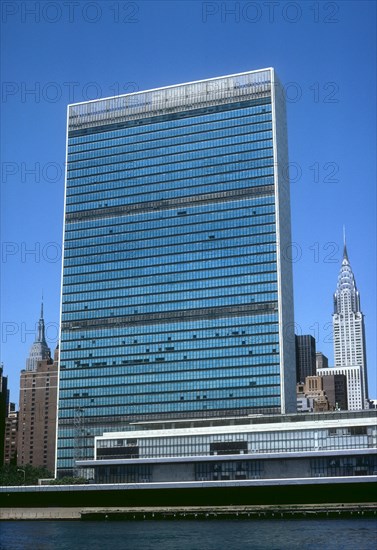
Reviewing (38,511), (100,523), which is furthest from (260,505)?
(38,511)

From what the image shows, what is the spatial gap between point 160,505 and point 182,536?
60.1 meters

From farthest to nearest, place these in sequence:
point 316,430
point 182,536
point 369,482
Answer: point 316,430, point 369,482, point 182,536

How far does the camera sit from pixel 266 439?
18888cm

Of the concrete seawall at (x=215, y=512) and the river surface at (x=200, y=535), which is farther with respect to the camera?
the concrete seawall at (x=215, y=512)

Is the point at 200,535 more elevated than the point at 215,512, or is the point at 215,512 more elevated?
Answer: the point at 215,512

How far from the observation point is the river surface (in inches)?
4355

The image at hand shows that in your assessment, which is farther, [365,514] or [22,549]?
[365,514]

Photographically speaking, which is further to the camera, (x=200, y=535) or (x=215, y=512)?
(x=215, y=512)

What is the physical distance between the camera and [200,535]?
416 feet

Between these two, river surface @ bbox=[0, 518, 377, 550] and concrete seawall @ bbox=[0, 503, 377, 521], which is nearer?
river surface @ bbox=[0, 518, 377, 550]

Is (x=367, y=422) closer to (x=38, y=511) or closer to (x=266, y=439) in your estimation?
(x=266, y=439)

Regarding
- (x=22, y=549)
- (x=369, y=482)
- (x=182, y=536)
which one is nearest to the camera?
(x=22, y=549)

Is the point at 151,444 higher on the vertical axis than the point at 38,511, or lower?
higher

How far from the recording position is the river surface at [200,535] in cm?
11062
